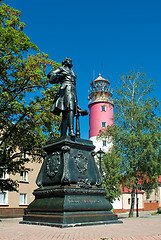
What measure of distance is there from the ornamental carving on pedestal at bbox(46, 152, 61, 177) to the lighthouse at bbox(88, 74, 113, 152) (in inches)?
1321

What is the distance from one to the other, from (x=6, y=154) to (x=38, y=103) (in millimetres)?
3680

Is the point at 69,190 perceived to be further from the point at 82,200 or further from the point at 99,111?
the point at 99,111

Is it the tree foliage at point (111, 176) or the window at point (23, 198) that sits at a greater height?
the tree foliage at point (111, 176)

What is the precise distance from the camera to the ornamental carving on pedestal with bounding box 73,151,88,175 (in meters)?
8.28

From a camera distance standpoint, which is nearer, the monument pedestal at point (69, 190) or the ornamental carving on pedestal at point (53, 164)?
the monument pedestal at point (69, 190)

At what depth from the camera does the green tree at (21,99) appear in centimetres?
1496

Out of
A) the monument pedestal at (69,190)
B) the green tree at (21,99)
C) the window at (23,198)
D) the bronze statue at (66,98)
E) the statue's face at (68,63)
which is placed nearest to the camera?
the monument pedestal at (69,190)

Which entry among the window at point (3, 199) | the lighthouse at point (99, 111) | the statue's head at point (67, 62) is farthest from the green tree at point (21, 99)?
the lighthouse at point (99, 111)

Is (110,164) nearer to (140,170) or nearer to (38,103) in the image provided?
(140,170)

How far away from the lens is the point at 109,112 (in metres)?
46.7

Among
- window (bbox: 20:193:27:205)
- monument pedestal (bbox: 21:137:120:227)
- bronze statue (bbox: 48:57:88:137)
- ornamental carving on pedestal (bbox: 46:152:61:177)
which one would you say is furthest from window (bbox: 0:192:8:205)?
ornamental carving on pedestal (bbox: 46:152:61:177)

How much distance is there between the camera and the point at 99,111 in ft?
152

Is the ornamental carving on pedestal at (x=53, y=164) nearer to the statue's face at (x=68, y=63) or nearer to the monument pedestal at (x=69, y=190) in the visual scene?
the monument pedestal at (x=69, y=190)

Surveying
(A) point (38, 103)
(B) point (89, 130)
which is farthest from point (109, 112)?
(A) point (38, 103)
